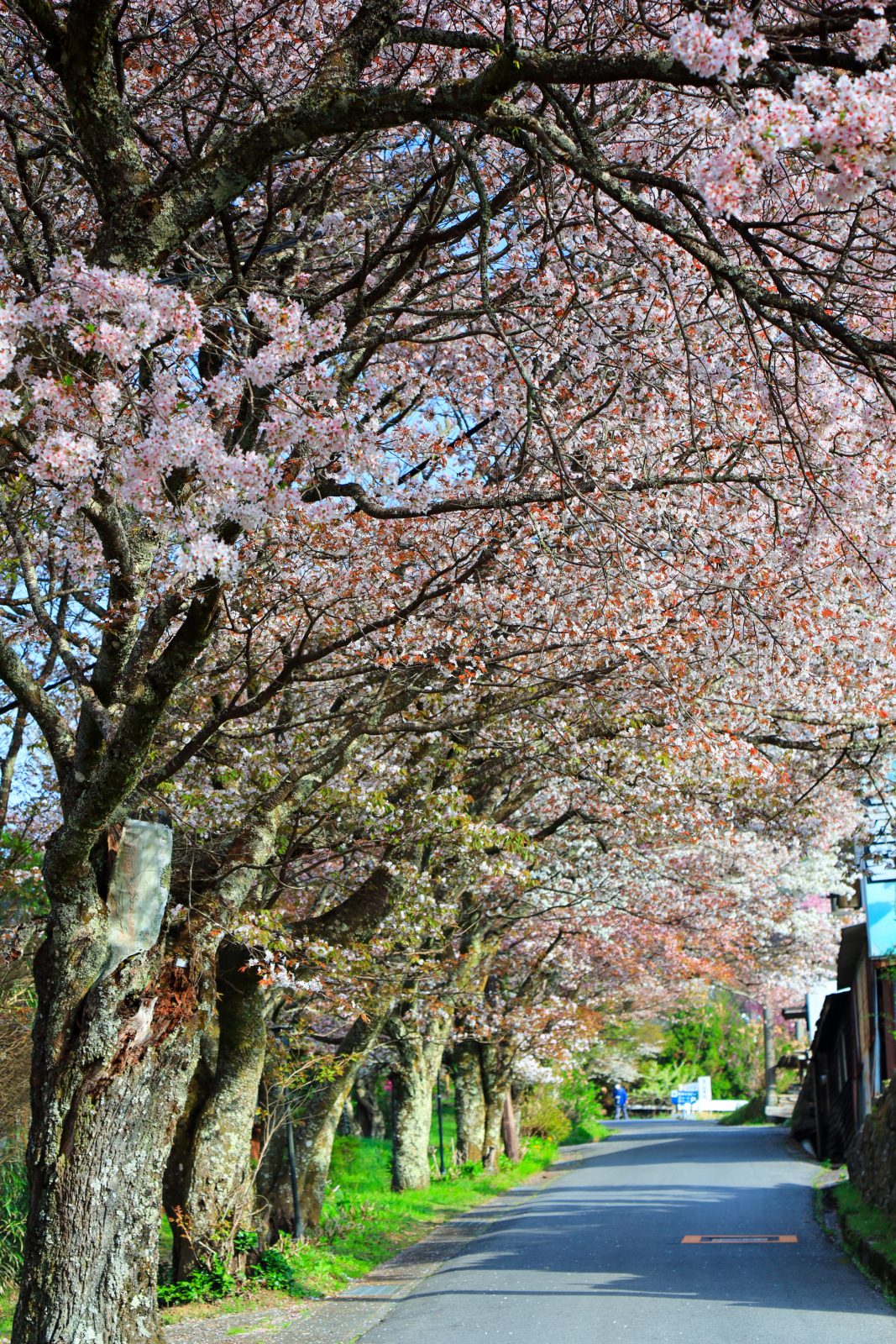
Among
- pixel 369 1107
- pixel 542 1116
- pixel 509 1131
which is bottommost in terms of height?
pixel 369 1107

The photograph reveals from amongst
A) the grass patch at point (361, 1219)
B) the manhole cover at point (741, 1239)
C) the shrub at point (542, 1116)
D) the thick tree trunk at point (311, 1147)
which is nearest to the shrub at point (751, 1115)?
the shrub at point (542, 1116)

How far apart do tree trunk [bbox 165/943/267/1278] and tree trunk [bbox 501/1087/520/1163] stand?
53.6 ft

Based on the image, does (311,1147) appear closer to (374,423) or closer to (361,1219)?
(361,1219)

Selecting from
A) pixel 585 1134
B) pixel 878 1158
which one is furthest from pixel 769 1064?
pixel 878 1158

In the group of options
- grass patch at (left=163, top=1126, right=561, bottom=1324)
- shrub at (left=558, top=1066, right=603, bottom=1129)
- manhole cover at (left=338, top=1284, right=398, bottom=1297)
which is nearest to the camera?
grass patch at (left=163, top=1126, right=561, bottom=1324)

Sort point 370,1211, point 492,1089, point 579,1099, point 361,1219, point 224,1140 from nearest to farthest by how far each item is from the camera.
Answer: point 224,1140, point 361,1219, point 370,1211, point 492,1089, point 579,1099

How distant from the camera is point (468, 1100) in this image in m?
25.0

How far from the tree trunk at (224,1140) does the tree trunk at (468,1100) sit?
13.2m

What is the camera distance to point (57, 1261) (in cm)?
674

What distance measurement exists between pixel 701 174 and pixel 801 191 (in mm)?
4968

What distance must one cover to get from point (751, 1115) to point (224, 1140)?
35864 mm

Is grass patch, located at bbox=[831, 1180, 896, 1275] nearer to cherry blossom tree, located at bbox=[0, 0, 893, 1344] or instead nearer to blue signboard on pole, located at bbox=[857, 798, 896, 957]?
blue signboard on pole, located at bbox=[857, 798, 896, 957]

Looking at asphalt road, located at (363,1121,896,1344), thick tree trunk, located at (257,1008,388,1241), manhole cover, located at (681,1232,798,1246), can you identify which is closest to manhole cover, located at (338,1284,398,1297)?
asphalt road, located at (363,1121,896,1344)

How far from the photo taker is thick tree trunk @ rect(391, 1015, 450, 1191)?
20.0 m
